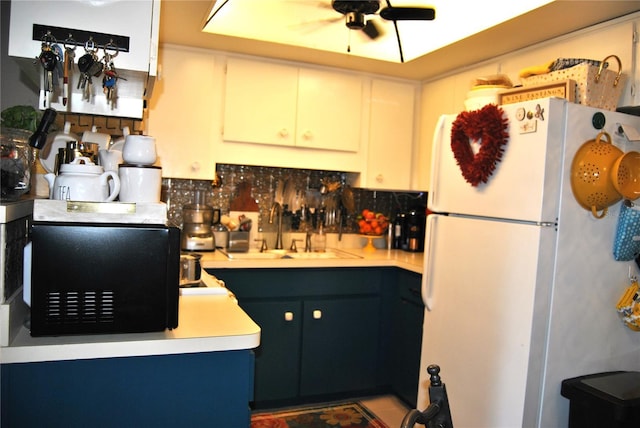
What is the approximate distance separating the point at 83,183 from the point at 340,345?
6.62 feet

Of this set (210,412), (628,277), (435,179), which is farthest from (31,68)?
(628,277)

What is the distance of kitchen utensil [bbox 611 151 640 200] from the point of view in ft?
6.28

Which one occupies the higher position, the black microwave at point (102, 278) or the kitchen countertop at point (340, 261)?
the black microwave at point (102, 278)

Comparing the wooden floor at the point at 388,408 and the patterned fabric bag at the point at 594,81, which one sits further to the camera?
the wooden floor at the point at 388,408

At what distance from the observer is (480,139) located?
2117 millimetres

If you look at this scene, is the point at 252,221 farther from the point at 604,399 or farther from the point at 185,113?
the point at 604,399

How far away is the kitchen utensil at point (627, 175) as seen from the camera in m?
1.91

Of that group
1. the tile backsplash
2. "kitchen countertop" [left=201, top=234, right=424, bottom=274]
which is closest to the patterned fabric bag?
"kitchen countertop" [left=201, top=234, right=424, bottom=274]

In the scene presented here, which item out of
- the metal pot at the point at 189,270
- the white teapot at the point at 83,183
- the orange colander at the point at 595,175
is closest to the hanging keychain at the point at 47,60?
the white teapot at the point at 83,183

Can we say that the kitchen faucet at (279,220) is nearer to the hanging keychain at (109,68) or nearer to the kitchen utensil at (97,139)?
the kitchen utensil at (97,139)

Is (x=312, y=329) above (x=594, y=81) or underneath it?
underneath

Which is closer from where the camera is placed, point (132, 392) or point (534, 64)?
point (132, 392)

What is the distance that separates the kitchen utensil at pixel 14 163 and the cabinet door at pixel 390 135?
2.22 m

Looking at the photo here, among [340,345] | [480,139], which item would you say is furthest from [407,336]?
[480,139]
